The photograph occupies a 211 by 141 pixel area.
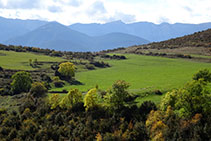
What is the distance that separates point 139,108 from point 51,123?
834 inches

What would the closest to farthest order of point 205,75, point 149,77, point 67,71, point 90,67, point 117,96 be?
point 117,96, point 205,75, point 149,77, point 67,71, point 90,67

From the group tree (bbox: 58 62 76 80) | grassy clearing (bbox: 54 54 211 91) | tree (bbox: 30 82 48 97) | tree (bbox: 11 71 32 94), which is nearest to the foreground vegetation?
tree (bbox: 30 82 48 97)

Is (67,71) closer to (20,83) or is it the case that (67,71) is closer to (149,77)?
(20,83)

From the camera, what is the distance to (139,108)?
131 ft

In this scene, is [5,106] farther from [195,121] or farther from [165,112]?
[195,121]

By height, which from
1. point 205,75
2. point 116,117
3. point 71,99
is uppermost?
point 205,75

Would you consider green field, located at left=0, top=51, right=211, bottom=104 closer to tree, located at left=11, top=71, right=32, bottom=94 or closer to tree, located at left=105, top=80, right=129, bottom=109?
tree, located at left=105, top=80, right=129, bottom=109

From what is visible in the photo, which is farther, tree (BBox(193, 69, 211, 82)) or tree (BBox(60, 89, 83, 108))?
tree (BBox(60, 89, 83, 108))

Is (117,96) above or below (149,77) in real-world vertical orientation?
above

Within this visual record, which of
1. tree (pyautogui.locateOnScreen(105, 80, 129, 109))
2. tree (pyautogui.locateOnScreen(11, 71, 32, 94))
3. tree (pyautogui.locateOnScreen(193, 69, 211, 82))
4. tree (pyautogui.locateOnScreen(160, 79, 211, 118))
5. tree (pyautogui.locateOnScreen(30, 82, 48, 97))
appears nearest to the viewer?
tree (pyautogui.locateOnScreen(160, 79, 211, 118))

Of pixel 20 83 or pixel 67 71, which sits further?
pixel 67 71

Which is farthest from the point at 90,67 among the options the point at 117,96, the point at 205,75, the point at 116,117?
the point at 205,75

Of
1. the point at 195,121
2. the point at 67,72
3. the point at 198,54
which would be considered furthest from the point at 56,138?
the point at 198,54

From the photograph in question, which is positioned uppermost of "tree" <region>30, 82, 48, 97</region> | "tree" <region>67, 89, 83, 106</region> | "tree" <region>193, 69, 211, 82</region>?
"tree" <region>193, 69, 211, 82</region>
